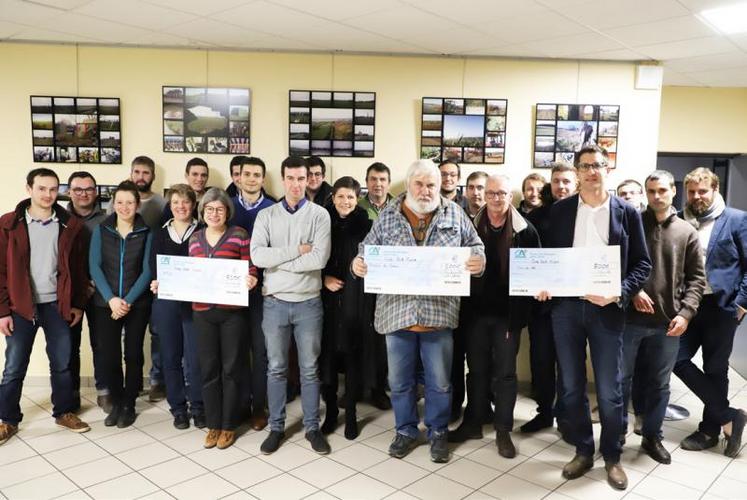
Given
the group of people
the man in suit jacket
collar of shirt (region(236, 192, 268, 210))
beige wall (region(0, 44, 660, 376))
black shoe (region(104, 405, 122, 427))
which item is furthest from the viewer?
beige wall (region(0, 44, 660, 376))

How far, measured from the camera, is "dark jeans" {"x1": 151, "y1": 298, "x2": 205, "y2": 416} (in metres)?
3.52

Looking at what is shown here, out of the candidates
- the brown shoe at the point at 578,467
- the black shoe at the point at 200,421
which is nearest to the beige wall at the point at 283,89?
the black shoe at the point at 200,421

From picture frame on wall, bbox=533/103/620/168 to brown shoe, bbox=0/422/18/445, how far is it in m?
4.31

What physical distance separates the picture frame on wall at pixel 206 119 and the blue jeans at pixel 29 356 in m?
1.67

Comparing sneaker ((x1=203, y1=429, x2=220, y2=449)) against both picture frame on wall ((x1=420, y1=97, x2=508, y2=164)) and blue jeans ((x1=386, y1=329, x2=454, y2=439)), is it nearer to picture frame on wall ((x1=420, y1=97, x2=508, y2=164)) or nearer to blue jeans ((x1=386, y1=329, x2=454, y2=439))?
blue jeans ((x1=386, y1=329, x2=454, y2=439))

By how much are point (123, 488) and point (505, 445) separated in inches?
85.0

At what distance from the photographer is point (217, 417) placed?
11.2 ft

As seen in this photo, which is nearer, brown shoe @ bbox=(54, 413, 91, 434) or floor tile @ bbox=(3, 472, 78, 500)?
floor tile @ bbox=(3, 472, 78, 500)

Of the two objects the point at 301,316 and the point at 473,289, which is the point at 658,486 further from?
the point at 301,316

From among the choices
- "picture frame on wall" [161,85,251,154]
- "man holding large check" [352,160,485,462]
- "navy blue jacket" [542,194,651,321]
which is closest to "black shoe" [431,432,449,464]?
"man holding large check" [352,160,485,462]

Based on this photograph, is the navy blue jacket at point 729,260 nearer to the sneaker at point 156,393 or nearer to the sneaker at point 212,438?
the sneaker at point 212,438

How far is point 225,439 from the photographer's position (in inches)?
132

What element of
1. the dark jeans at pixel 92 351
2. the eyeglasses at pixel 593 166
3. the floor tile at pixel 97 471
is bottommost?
the floor tile at pixel 97 471

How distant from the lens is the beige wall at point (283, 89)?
4477mm
